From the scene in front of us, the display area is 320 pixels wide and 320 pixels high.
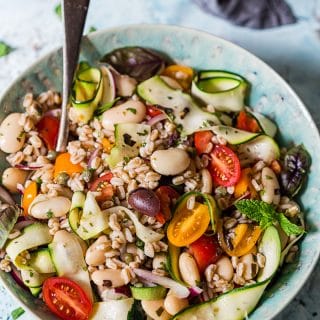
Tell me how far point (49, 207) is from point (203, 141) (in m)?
0.51

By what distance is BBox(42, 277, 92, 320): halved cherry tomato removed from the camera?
71.0 inches

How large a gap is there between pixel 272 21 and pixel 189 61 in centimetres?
56

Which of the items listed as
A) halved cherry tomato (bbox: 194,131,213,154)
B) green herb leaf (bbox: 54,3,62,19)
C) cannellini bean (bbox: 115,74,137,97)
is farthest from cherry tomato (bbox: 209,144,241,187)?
green herb leaf (bbox: 54,3,62,19)

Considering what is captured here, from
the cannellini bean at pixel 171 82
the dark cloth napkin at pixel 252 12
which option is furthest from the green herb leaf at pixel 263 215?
the dark cloth napkin at pixel 252 12

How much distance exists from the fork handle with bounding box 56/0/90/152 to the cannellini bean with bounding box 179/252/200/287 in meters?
0.54

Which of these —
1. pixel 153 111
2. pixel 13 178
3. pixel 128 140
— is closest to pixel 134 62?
pixel 153 111

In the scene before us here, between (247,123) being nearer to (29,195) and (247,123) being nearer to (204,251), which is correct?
(204,251)

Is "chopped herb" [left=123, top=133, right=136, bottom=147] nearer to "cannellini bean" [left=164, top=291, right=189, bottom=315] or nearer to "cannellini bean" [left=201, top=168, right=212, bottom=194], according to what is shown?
"cannellini bean" [left=201, top=168, right=212, bottom=194]

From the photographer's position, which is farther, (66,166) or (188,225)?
(66,166)

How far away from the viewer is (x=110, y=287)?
181cm

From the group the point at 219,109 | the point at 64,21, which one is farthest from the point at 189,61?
the point at 64,21

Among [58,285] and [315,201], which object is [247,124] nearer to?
[315,201]

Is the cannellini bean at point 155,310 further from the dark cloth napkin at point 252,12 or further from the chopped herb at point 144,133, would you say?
the dark cloth napkin at point 252,12

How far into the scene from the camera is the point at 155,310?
71.6 inches
